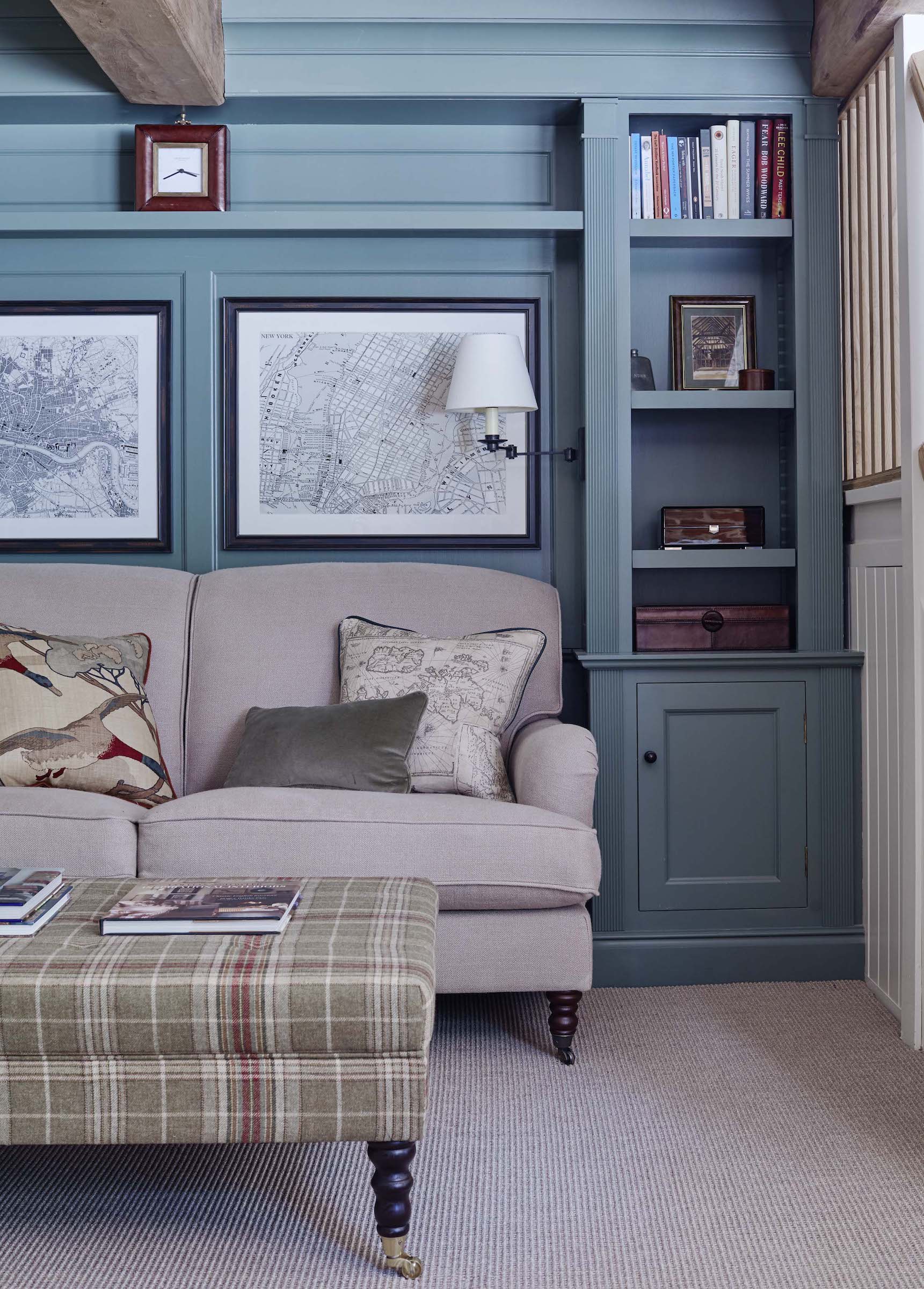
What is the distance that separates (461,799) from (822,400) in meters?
1.51

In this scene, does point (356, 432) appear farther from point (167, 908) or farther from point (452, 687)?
point (167, 908)

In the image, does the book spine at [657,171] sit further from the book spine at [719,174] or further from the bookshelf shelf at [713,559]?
the bookshelf shelf at [713,559]

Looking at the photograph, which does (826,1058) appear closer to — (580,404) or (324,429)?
(580,404)

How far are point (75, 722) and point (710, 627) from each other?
1599mm

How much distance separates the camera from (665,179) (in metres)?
2.92

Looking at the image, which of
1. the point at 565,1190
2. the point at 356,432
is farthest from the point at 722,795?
the point at 356,432

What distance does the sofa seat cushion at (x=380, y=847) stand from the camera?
2.10m

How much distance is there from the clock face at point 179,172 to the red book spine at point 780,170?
1537 mm

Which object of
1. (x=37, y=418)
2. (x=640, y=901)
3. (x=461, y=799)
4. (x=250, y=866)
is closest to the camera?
(x=250, y=866)

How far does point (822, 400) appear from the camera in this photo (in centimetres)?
288

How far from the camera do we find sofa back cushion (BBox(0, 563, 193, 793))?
271 cm

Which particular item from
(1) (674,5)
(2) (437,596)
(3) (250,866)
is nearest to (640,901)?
(2) (437,596)

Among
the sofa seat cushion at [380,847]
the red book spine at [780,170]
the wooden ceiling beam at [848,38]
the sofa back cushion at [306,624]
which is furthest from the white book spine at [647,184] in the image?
the sofa seat cushion at [380,847]

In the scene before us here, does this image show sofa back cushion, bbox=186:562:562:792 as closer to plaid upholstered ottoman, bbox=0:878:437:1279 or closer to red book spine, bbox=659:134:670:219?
red book spine, bbox=659:134:670:219
